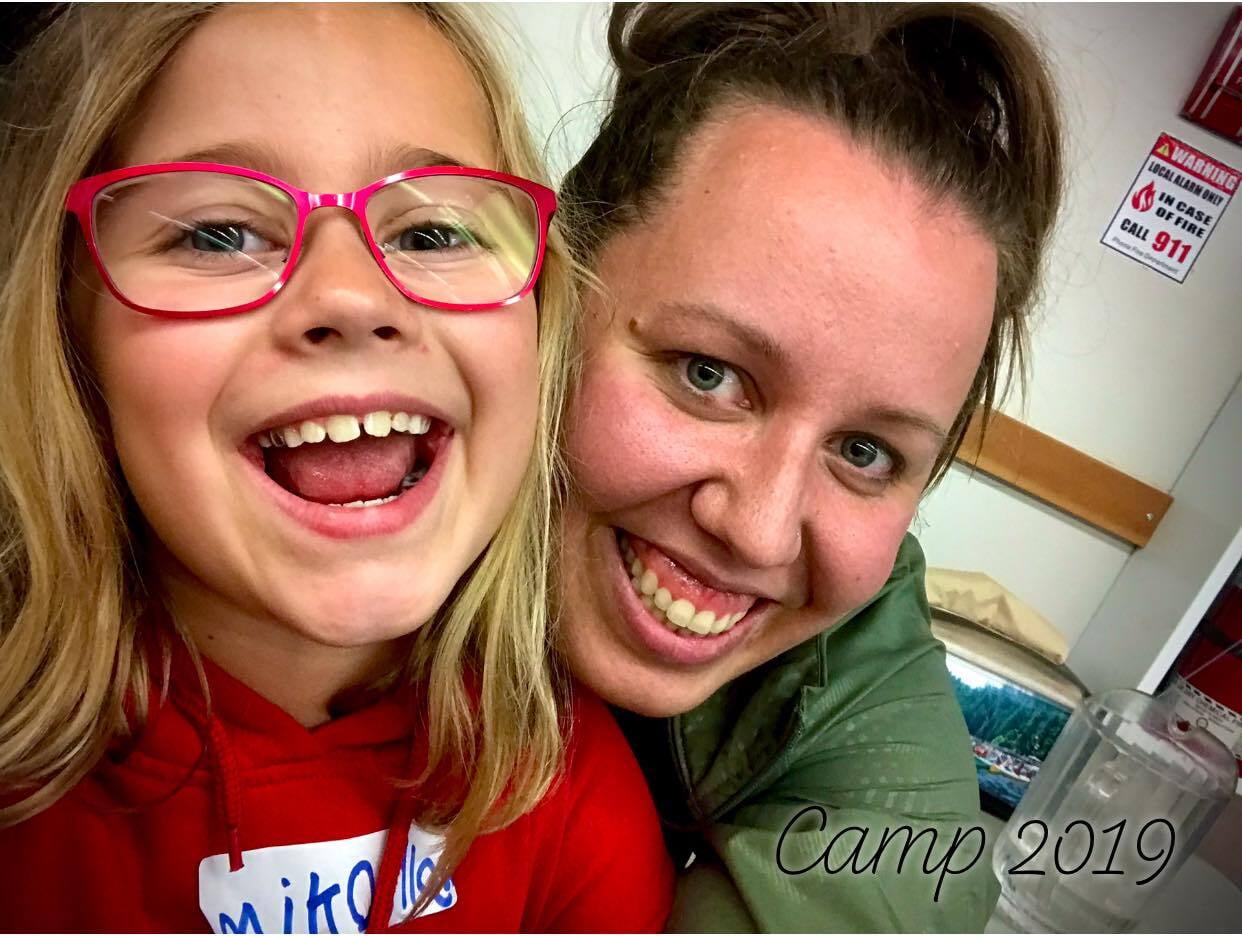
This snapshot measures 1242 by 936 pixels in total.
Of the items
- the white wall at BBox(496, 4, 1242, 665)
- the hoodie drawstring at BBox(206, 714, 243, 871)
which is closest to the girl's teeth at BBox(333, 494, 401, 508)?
the hoodie drawstring at BBox(206, 714, 243, 871)

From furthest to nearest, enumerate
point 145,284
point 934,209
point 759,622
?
point 759,622, point 934,209, point 145,284

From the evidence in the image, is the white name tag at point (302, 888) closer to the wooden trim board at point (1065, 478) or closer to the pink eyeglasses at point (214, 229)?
the pink eyeglasses at point (214, 229)

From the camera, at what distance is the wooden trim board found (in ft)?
5.75

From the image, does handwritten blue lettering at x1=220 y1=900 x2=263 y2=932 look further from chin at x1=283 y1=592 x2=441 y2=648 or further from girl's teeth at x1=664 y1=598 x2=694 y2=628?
girl's teeth at x1=664 y1=598 x2=694 y2=628

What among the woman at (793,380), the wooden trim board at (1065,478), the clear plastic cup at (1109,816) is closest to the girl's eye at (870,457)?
the woman at (793,380)

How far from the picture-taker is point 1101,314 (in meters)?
1.71

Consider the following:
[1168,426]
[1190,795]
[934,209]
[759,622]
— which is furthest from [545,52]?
[1190,795]

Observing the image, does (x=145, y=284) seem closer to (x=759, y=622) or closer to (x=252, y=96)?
(x=252, y=96)

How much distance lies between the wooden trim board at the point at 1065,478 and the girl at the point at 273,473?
136cm

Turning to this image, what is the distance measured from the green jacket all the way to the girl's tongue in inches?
22.1

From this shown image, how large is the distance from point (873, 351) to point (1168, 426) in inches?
53.5

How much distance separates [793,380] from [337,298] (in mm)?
421

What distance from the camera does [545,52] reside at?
1.70 m

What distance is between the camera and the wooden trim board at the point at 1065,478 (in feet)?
5.75
